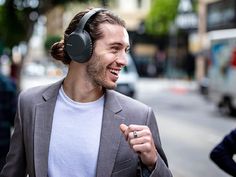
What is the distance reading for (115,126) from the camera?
224cm

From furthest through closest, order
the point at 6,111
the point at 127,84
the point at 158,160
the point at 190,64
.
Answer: the point at 190,64 → the point at 127,84 → the point at 6,111 → the point at 158,160

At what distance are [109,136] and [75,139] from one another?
0.47 ft

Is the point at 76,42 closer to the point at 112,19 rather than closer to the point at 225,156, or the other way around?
the point at 112,19

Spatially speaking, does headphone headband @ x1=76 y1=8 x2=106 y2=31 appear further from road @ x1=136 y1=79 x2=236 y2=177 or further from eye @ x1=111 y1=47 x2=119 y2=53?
road @ x1=136 y1=79 x2=236 y2=177

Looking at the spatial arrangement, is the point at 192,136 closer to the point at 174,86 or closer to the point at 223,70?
the point at 223,70

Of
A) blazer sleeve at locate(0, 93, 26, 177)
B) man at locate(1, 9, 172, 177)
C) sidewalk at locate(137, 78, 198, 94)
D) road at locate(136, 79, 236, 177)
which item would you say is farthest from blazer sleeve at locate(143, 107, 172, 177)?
sidewalk at locate(137, 78, 198, 94)

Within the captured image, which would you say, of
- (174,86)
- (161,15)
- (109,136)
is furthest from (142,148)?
(161,15)

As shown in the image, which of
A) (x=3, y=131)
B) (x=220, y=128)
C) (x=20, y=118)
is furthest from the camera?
(x=220, y=128)

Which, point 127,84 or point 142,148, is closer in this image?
point 142,148

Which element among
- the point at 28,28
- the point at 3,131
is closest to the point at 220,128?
the point at 28,28

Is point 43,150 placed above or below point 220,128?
above

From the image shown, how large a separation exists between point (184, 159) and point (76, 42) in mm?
8287

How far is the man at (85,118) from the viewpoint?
2201 mm

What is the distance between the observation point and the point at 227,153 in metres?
3.01
